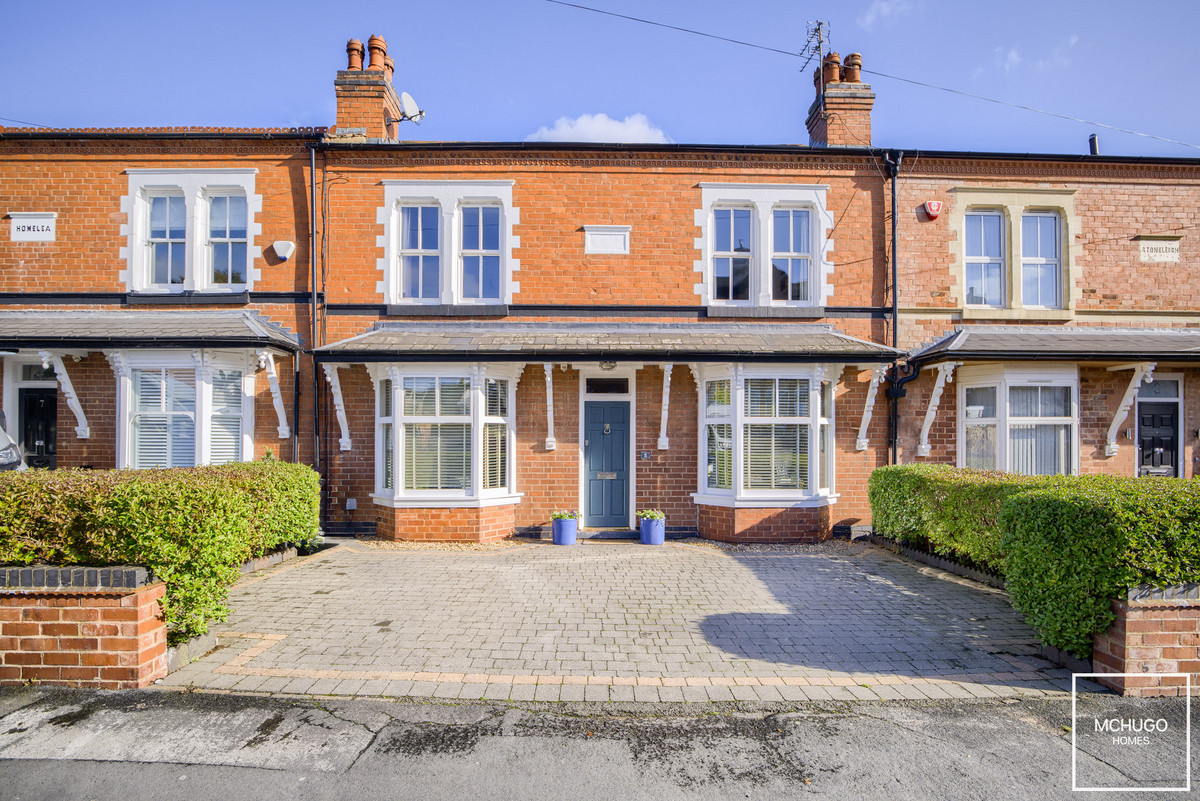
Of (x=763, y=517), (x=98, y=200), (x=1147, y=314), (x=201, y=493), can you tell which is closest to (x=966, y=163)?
(x=1147, y=314)

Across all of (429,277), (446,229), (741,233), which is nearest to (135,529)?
(429,277)

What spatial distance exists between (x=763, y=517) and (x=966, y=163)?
734cm

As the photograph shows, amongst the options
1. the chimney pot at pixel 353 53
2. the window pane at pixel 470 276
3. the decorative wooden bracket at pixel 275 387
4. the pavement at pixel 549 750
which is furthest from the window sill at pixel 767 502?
the chimney pot at pixel 353 53

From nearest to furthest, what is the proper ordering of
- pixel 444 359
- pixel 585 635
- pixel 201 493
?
pixel 201 493
pixel 585 635
pixel 444 359

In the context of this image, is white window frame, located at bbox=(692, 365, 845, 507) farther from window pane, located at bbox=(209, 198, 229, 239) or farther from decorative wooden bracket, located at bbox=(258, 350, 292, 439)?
window pane, located at bbox=(209, 198, 229, 239)

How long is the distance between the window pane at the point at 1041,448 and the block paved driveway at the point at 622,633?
3.84 metres

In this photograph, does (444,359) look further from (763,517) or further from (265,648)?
(763,517)

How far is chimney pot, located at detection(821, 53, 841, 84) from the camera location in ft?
34.6

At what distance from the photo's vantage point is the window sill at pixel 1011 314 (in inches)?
398

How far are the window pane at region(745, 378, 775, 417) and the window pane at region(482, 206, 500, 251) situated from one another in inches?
197

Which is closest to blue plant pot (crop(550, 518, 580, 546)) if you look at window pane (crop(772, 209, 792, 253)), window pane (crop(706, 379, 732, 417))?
window pane (crop(706, 379, 732, 417))

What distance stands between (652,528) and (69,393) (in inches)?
384

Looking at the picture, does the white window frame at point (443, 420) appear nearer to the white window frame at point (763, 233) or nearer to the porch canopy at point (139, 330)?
the porch canopy at point (139, 330)

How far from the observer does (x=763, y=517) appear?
364 inches
